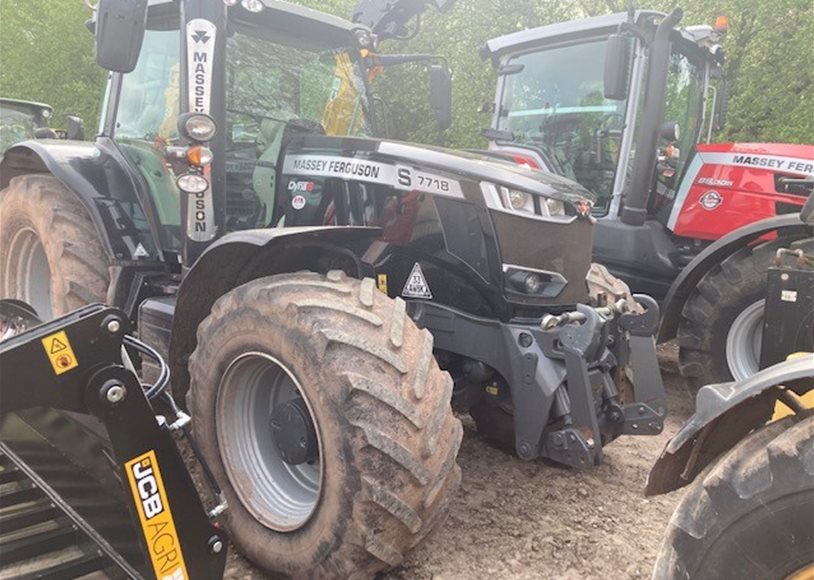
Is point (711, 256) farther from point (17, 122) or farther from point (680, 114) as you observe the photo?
point (17, 122)

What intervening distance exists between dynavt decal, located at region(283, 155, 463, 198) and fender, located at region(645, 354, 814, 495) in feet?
4.76

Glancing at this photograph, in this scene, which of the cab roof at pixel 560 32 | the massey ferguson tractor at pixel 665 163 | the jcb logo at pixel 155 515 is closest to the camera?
the jcb logo at pixel 155 515

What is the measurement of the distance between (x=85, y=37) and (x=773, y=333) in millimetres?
11714

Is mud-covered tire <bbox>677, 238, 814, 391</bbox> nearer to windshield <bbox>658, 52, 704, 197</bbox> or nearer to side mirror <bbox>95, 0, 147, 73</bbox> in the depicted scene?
windshield <bbox>658, 52, 704, 197</bbox>

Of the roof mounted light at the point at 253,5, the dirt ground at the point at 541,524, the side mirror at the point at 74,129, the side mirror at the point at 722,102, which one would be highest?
the side mirror at the point at 722,102

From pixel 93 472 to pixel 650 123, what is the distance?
14.3 ft

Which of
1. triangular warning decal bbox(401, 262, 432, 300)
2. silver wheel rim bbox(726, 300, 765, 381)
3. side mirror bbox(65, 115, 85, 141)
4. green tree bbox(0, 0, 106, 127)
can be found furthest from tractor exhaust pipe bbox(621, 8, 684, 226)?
green tree bbox(0, 0, 106, 127)

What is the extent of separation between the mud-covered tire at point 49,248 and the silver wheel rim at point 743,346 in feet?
12.4

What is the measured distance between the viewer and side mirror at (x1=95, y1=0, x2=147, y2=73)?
2.70 meters

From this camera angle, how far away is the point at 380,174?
2.98 meters

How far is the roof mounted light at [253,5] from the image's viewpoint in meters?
3.17

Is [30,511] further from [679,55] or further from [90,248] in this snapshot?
[679,55]

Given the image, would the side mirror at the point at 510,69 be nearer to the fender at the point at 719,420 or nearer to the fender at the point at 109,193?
the fender at the point at 109,193

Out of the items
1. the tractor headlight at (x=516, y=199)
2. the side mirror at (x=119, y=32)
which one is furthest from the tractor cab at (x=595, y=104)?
the side mirror at (x=119, y=32)
